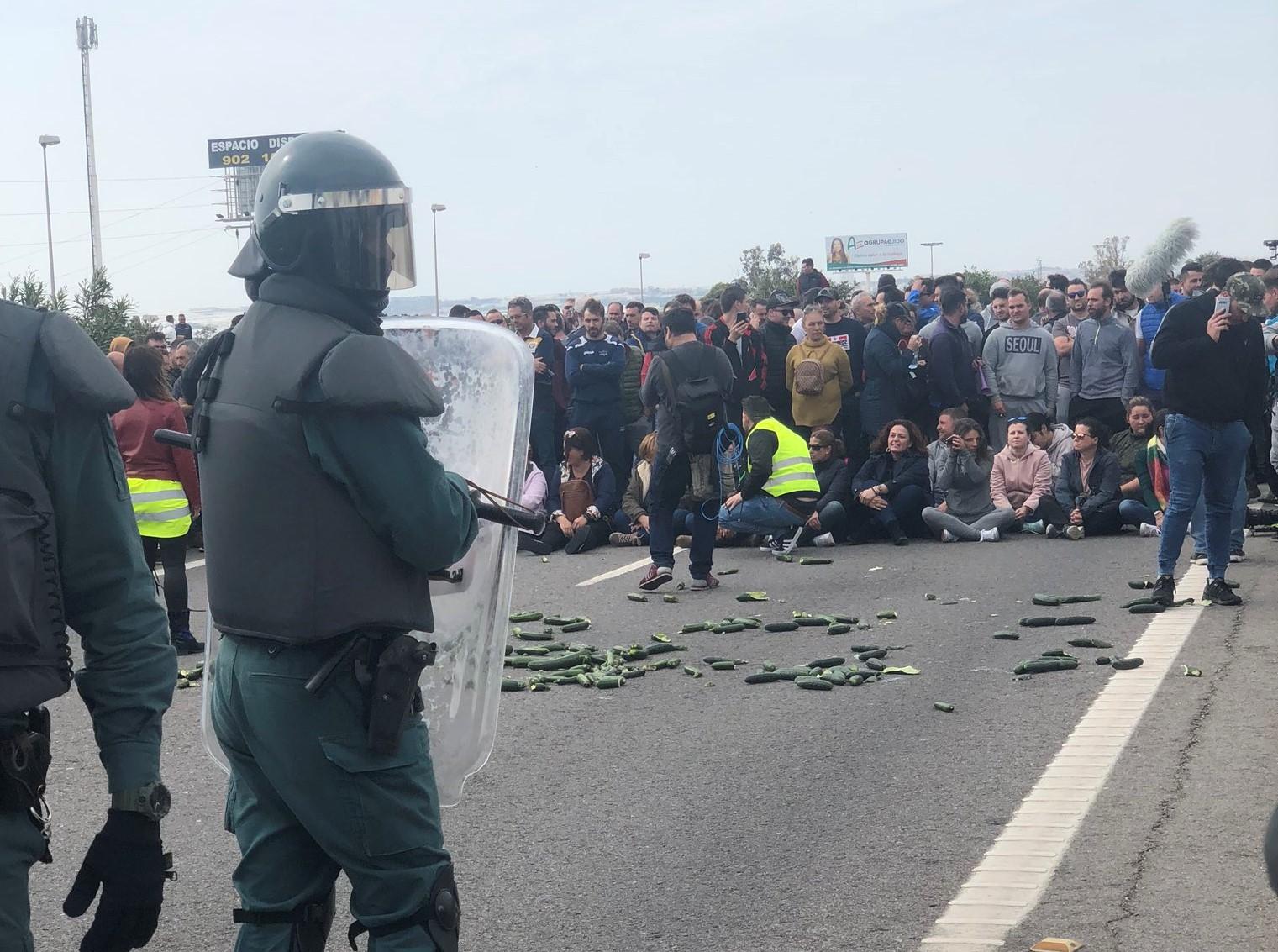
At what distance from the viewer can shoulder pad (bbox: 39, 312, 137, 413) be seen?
2512 millimetres

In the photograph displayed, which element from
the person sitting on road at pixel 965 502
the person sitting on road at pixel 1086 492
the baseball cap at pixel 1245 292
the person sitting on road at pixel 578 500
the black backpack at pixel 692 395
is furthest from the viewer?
the person sitting on road at pixel 578 500

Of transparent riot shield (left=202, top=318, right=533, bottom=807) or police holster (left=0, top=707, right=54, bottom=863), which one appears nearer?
police holster (left=0, top=707, right=54, bottom=863)

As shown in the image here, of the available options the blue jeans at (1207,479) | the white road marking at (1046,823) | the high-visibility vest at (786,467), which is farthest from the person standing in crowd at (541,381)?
the white road marking at (1046,823)

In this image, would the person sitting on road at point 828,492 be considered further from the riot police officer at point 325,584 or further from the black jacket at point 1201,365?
the riot police officer at point 325,584

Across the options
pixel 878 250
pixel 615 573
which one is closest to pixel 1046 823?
pixel 615 573

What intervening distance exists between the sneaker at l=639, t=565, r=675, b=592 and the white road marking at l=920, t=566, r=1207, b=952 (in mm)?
3696

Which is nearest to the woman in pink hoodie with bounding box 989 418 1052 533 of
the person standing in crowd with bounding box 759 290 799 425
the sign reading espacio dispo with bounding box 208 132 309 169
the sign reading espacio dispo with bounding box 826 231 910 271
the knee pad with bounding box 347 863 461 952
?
the person standing in crowd with bounding box 759 290 799 425

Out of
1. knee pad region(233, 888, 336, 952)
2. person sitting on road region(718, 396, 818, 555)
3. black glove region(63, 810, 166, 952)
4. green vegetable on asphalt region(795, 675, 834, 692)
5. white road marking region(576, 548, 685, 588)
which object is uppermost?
black glove region(63, 810, 166, 952)

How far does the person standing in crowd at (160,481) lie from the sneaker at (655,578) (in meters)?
3.02

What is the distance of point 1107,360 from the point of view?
1430cm

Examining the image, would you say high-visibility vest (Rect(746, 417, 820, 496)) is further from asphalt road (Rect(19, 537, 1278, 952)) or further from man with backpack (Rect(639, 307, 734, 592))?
asphalt road (Rect(19, 537, 1278, 952))

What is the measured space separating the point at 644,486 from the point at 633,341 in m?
3.12

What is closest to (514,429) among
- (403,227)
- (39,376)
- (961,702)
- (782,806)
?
(403,227)

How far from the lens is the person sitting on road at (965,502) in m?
13.2
